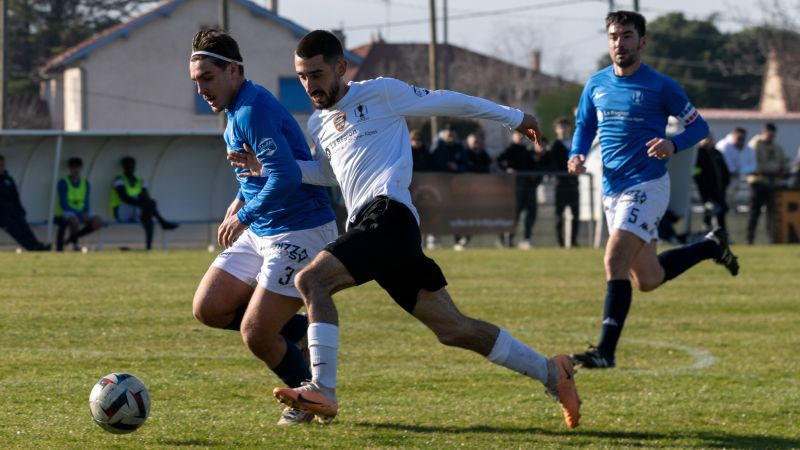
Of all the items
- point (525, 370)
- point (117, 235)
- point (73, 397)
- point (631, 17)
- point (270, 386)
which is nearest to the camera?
point (525, 370)

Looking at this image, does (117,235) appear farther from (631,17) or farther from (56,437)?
(56,437)

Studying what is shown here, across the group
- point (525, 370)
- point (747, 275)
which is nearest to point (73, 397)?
point (525, 370)

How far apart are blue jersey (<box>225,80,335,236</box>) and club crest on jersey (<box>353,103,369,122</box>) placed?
36cm

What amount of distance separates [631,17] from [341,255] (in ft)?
11.7

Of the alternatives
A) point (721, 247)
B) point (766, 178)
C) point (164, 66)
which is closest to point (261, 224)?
point (721, 247)

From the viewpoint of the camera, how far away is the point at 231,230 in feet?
22.7

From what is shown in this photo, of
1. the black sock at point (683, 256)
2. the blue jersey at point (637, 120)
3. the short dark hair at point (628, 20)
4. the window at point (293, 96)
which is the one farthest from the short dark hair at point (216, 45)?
the window at point (293, 96)

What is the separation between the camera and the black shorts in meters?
6.47

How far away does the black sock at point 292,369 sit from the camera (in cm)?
721

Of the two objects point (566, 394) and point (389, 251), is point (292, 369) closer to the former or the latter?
point (389, 251)

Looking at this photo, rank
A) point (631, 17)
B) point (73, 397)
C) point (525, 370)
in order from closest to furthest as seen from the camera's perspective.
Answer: point (525, 370) → point (73, 397) → point (631, 17)

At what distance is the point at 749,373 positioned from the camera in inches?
364

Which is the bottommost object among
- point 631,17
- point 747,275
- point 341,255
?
point 747,275

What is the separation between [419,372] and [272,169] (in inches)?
111
